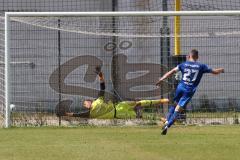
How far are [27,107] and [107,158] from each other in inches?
340

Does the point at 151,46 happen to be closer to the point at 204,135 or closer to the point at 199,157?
the point at 204,135

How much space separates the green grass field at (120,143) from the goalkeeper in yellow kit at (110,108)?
58.2 inches

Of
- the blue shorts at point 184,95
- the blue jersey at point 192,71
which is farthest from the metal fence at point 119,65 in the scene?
the blue jersey at point 192,71

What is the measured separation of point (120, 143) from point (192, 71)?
2.74 metres

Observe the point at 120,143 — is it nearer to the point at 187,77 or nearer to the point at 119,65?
the point at 187,77

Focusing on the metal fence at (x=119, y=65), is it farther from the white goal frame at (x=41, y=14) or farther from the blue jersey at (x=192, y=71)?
the blue jersey at (x=192, y=71)

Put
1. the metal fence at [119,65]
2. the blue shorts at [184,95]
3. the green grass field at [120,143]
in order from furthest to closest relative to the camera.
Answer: the metal fence at [119,65], the blue shorts at [184,95], the green grass field at [120,143]

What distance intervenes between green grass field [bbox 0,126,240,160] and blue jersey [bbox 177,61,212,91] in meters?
1.23

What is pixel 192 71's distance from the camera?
15.1 m

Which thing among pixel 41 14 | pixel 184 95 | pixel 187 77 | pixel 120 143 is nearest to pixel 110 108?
pixel 41 14

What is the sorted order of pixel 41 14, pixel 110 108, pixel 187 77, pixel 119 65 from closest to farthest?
1. pixel 187 77
2. pixel 41 14
3. pixel 110 108
4. pixel 119 65

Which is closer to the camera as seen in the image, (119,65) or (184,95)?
(184,95)

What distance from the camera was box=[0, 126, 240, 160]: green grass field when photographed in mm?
11406

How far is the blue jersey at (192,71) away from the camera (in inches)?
594
